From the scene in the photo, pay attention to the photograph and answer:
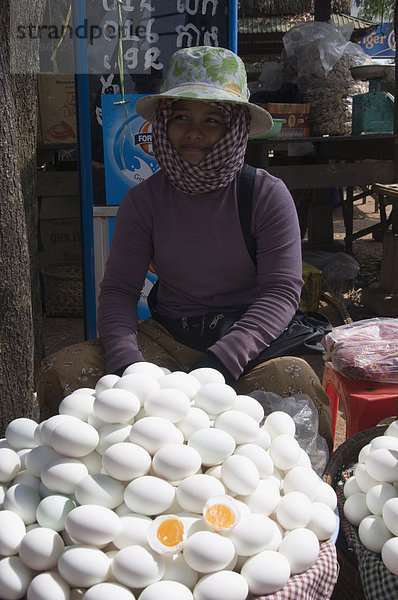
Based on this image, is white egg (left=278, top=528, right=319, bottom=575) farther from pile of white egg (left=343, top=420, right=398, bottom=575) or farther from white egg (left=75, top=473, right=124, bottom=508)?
white egg (left=75, top=473, right=124, bottom=508)

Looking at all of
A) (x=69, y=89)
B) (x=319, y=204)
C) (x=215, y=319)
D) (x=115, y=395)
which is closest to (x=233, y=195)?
(x=215, y=319)

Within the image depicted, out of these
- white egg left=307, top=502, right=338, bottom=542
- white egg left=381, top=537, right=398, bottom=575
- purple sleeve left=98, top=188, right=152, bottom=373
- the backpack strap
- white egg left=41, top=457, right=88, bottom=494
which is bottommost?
white egg left=381, top=537, right=398, bottom=575

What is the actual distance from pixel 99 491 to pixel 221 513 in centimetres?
27

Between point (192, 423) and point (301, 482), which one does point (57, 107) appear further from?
point (301, 482)

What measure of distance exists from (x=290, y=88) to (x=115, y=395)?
13.9 feet

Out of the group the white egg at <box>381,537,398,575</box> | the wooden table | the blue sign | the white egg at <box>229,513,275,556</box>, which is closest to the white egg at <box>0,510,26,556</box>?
the white egg at <box>229,513,275,556</box>

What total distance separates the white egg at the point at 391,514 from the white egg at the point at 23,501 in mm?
844

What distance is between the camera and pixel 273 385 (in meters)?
2.15

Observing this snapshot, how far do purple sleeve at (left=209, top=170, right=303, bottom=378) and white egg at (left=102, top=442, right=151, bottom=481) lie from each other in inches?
33.1

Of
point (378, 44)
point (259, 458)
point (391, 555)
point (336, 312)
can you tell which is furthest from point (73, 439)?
point (378, 44)

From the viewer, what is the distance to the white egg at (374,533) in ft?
5.08

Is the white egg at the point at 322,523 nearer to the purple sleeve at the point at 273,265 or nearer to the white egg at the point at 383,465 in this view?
the white egg at the point at 383,465

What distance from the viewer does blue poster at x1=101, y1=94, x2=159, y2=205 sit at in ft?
11.2

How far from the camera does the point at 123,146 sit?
11.4ft
